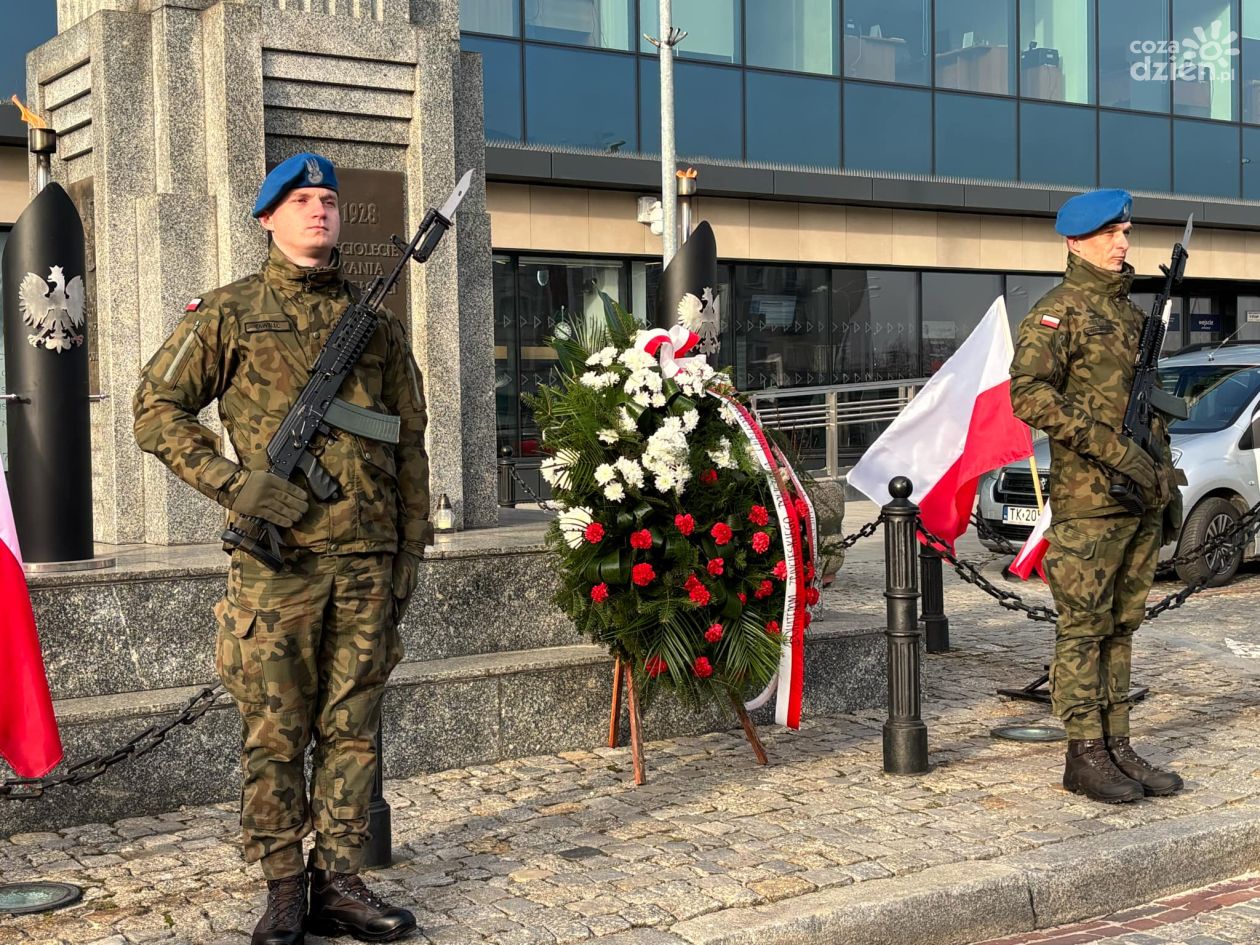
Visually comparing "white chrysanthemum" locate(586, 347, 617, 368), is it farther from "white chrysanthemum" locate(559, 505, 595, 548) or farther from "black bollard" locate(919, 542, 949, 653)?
"black bollard" locate(919, 542, 949, 653)

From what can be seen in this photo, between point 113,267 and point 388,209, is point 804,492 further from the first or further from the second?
point 113,267

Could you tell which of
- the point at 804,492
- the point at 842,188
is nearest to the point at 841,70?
the point at 842,188

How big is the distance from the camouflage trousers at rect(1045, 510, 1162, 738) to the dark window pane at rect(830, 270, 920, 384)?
18.2 m

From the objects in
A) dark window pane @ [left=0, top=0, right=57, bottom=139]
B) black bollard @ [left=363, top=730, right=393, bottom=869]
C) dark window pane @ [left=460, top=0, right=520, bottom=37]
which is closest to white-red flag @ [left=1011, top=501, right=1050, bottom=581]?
black bollard @ [left=363, top=730, right=393, bottom=869]

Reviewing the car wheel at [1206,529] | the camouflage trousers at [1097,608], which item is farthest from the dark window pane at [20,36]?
the camouflage trousers at [1097,608]

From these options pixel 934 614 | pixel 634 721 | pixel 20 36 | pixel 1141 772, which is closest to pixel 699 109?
pixel 20 36

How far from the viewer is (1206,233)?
27.4 meters

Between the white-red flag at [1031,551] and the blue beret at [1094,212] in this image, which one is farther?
the white-red flag at [1031,551]

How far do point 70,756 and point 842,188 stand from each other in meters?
18.9

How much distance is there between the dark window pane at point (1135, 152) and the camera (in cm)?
2606

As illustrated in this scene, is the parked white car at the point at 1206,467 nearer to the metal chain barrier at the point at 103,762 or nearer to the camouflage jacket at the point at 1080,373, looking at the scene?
the camouflage jacket at the point at 1080,373

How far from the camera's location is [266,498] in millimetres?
4340

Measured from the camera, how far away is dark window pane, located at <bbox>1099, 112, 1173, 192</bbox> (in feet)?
85.5

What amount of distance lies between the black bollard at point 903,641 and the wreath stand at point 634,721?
0.57m
